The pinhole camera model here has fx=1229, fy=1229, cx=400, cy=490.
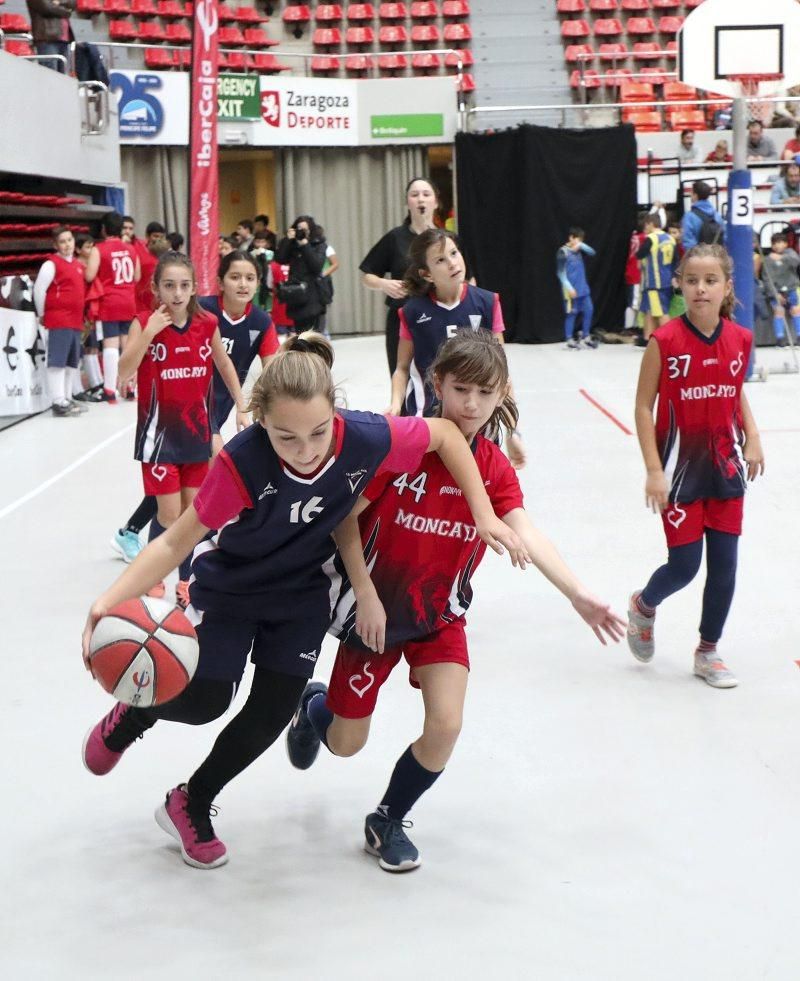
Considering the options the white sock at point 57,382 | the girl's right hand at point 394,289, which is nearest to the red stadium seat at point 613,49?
the white sock at point 57,382

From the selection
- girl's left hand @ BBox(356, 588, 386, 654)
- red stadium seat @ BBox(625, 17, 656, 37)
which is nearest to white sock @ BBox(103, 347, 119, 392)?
girl's left hand @ BBox(356, 588, 386, 654)

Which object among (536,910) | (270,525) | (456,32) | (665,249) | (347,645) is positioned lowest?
(536,910)

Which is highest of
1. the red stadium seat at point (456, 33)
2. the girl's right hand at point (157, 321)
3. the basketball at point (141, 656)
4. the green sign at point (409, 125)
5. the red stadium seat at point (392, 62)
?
the red stadium seat at point (456, 33)

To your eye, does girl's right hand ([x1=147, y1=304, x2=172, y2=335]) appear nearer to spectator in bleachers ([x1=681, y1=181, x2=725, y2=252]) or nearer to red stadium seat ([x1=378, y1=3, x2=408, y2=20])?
spectator in bleachers ([x1=681, y1=181, x2=725, y2=252])

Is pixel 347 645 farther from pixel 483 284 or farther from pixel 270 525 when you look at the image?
pixel 483 284

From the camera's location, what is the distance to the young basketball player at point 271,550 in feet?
8.27

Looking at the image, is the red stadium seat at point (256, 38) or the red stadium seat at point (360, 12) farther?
the red stadium seat at point (360, 12)

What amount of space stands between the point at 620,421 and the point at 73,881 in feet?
24.1

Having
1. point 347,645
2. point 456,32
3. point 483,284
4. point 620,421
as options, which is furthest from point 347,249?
point 347,645

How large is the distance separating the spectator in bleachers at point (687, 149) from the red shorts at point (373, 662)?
15.6 metres

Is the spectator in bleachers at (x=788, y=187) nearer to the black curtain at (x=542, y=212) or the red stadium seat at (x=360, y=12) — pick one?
the black curtain at (x=542, y=212)

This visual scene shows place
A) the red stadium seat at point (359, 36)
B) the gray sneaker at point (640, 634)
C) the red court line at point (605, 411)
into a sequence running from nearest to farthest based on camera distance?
the gray sneaker at point (640, 634)
the red court line at point (605, 411)
the red stadium seat at point (359, 36)

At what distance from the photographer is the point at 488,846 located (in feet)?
9.62

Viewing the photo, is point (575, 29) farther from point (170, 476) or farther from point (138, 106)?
point (170, 476)
